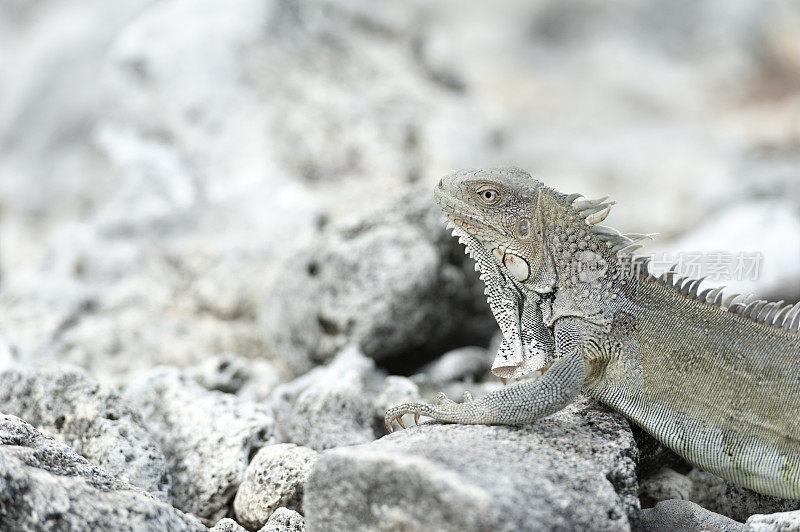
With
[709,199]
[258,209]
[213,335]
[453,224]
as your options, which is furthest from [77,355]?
[709,199]

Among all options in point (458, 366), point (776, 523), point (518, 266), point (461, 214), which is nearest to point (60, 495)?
point (461, 214)

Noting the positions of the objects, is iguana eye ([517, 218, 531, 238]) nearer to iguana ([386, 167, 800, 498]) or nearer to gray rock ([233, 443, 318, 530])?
iguana ([386, 167, 800, 498])

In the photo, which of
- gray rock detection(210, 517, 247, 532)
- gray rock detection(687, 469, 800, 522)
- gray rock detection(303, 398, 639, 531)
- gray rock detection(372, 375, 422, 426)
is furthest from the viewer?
gray rock detection(372, 375, 422, 426)

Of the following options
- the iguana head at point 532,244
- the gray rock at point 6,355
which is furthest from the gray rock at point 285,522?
the gray rock at point 6,355

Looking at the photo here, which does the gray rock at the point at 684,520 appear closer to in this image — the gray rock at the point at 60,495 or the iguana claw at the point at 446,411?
the iguana claw at the point at 446,411

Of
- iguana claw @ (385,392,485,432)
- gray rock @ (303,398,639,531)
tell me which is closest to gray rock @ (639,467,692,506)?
gray rock @ (303,398,639,531)
